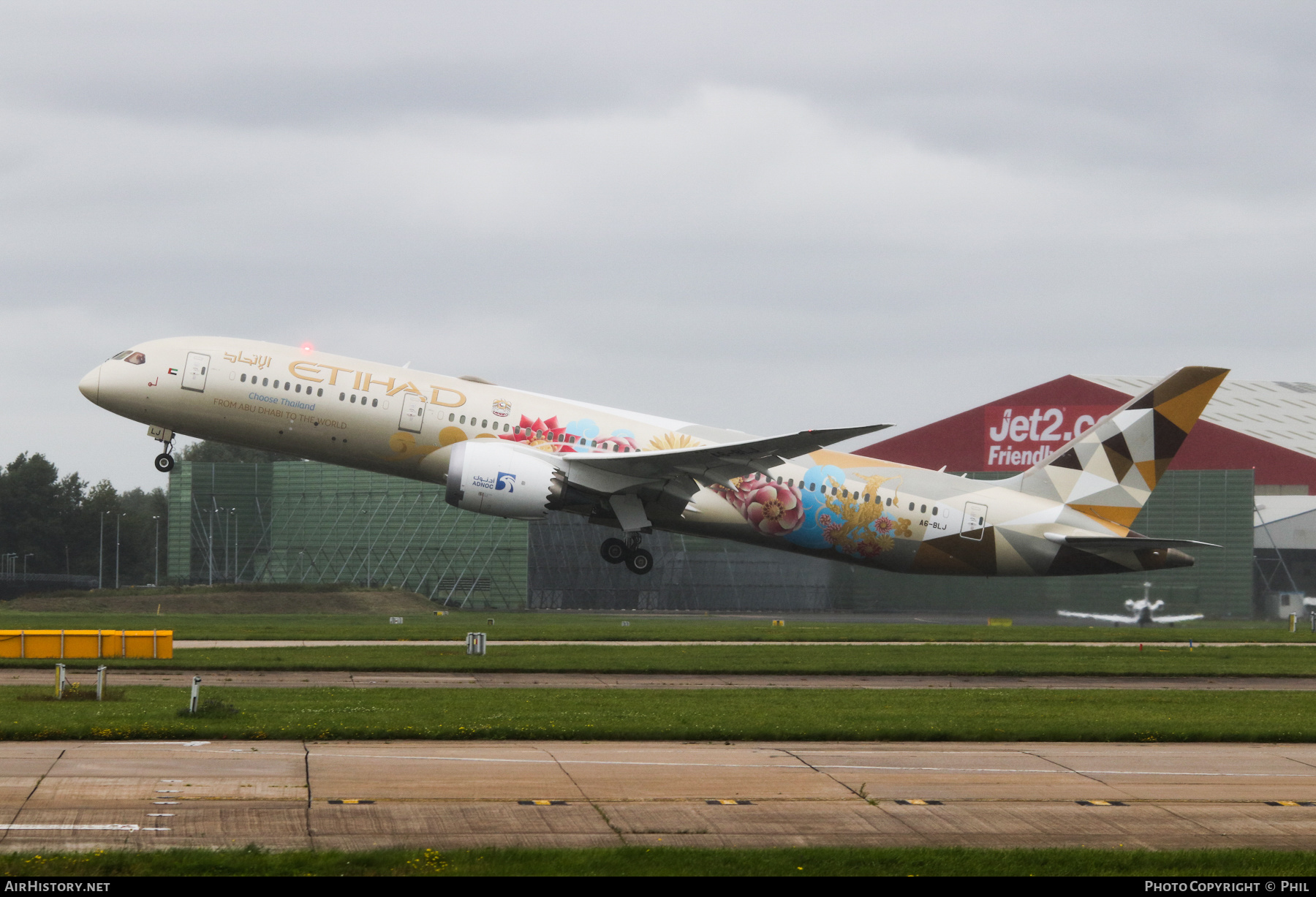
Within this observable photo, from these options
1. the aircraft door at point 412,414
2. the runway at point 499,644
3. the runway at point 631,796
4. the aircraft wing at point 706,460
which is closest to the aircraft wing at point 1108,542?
the runway at point 499,644

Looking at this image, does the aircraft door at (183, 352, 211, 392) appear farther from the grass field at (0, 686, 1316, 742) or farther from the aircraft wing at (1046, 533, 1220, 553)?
the aircraft wing at (1046, 533, 1220, 553)

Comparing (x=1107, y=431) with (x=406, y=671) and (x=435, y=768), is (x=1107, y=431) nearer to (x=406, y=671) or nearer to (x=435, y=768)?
(x=406, y=671)

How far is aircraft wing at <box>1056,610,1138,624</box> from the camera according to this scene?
62.4 m

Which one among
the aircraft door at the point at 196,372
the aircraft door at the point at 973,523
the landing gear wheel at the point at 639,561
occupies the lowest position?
the landing gear wheel at the point at 639,561

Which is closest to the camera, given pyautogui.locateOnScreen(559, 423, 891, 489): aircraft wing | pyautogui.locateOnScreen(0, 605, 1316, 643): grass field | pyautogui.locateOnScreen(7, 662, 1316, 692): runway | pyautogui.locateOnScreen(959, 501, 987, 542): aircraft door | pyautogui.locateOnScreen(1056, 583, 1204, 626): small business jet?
pyautogui.locateOnScreen(7, 662, 1316, 692): runway

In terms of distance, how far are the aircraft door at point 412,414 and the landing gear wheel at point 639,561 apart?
24.5ft

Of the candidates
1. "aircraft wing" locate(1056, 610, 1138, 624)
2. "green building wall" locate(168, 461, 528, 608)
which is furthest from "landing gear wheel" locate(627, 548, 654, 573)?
"green building wall" locate(168, 461, 528, 608)

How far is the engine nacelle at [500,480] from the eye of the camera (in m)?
36.7

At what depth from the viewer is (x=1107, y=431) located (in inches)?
1754

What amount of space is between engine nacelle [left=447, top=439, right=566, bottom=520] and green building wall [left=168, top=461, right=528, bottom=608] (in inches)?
1848

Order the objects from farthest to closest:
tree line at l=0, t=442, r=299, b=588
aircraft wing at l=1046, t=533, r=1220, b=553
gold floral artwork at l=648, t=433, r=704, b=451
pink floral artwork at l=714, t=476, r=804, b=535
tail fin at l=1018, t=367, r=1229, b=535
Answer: tree line at l=0, t=442, r=299, b=588
tail fin at l=1018, t=367, r=1229, b=535
aircraft wing at l=1046, t=533, r=1220, b=553
pink floral artwork at l=714, t=476, r=804, b=535
gold floral artwork at l=648, t=433, r=704, b=451

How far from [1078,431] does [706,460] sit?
57.7 m

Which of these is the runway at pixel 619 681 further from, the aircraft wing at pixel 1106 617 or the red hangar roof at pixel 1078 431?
the red hangar roof at pixel 1078 431

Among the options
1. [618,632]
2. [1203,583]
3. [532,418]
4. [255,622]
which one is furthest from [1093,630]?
[255,622]
